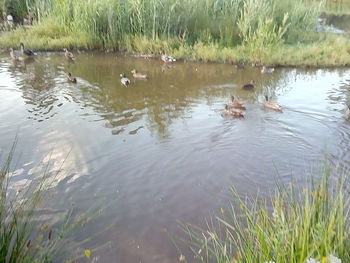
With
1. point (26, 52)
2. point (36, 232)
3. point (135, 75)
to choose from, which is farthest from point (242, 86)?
point (26, 52)

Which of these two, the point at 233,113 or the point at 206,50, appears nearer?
the point at 233,113

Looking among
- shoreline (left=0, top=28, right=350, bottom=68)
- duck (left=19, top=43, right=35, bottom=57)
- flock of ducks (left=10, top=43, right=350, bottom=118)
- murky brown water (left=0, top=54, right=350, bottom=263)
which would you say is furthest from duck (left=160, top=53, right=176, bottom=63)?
duck (left=19, top=43, right=35, bottom=57)

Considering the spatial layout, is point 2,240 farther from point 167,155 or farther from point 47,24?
point 47,24

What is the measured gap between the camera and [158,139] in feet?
26.1

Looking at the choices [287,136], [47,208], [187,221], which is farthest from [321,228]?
[287,136]

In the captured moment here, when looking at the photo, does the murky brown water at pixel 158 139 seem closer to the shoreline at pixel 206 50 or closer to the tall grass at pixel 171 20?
the shoreline at pixel 206 50

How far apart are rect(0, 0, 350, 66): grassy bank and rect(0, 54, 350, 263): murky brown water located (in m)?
1.18

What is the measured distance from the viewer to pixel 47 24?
1544 centimetres

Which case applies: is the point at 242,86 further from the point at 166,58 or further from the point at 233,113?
the point at 166,58

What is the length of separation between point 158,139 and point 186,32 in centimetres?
814

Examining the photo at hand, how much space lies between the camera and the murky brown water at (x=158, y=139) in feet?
18.3

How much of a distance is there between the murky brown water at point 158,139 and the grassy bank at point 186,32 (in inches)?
46.4

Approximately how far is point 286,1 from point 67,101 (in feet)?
36.8

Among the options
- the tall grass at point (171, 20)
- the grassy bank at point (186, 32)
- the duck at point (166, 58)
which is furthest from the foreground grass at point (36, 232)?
the tall grass at point (171, 20)
